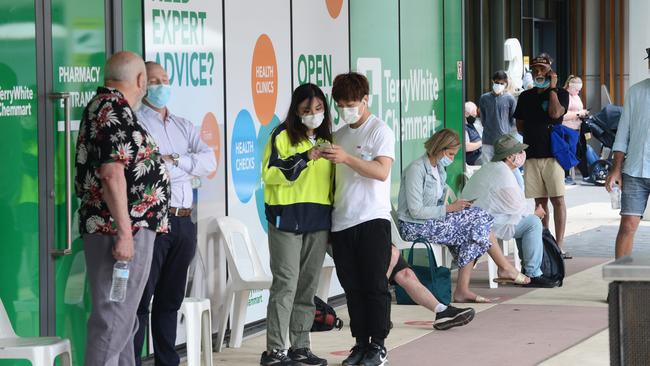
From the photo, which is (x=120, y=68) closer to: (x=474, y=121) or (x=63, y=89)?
(x=63, y=89)

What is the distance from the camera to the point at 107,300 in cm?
596

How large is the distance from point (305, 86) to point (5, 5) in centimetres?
179

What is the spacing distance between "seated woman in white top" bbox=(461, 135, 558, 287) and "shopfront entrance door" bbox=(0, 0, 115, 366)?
178 inches

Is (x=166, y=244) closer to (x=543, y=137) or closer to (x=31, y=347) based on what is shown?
(x=31, y=347)


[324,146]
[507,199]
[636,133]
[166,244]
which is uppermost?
[636,133]

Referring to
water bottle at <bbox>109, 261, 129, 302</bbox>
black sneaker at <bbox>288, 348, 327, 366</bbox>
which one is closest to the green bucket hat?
black sneaker at <bbox>288, 348, 327, 366</bbox>

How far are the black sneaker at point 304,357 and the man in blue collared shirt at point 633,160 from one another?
2.86 metres

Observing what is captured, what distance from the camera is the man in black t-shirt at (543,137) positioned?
1284 centimetres

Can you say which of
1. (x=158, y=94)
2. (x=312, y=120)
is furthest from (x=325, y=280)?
(x=158, y=94)

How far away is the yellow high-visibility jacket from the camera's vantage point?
24.7 feet

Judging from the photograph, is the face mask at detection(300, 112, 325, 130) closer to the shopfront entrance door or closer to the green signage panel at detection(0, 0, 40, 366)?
the shopfront entrance door

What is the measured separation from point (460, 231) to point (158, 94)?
3.63 meters

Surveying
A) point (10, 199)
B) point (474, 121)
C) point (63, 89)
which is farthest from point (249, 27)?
point (474, 121)

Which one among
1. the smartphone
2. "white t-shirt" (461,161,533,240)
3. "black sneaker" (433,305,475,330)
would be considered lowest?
"black sneaker" (433,305,475,330)
